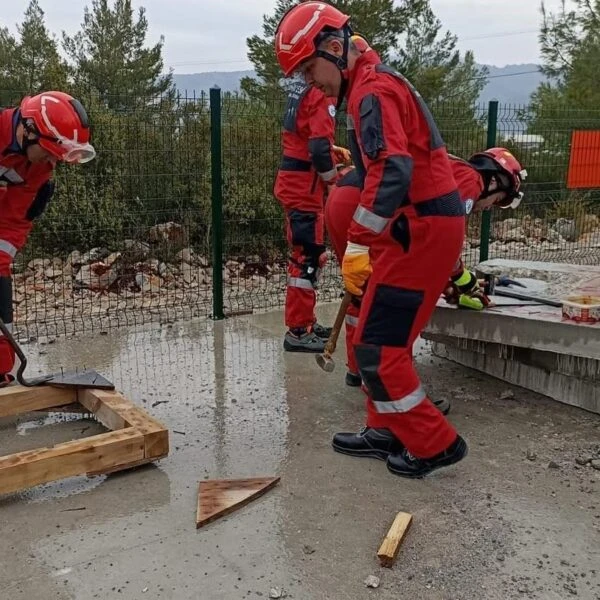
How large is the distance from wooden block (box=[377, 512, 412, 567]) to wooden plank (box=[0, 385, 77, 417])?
2.14m

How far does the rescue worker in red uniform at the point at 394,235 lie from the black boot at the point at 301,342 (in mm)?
2117

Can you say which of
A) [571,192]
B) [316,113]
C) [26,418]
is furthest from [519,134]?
[26,418]

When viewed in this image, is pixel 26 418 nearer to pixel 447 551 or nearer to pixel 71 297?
pixel 447 551

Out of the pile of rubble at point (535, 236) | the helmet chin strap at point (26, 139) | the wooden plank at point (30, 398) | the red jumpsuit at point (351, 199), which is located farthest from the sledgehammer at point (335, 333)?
the pile of rubble at point (535, 236)

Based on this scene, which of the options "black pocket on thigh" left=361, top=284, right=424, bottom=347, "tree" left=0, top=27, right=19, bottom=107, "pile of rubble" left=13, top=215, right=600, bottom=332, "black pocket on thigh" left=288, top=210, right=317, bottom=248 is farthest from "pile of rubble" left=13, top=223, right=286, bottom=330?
"tree" left=0, top=27, right=19, bottom=107

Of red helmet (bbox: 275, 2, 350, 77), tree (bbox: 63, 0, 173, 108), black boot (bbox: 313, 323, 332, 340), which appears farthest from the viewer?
tree (bbox: 63, 0, 173, 108)

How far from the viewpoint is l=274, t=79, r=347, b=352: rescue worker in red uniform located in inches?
205

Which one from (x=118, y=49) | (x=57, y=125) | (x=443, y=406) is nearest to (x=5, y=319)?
(x=57, y=125)

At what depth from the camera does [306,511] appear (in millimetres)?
3373

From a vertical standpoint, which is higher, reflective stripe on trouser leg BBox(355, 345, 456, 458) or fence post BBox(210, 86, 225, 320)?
fence post BBox(210, 86, 225, 320)

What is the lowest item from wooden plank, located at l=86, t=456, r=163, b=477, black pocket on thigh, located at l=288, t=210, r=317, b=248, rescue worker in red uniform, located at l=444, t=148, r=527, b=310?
wooden plank, located at l=86, t=456, r=163, b=477

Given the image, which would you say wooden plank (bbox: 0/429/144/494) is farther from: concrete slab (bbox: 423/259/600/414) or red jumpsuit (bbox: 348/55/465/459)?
concrete slab (bbox: 423/259/600/414)

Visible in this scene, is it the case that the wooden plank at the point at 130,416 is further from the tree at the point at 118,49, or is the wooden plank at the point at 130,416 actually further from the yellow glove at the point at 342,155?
the tree at the point at 118,49

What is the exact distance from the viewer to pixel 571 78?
59.7 ft
